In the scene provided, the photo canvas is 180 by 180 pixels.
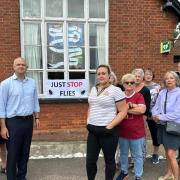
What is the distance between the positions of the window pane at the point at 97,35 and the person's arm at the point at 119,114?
15.5 feet

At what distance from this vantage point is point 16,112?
4926 millimetres

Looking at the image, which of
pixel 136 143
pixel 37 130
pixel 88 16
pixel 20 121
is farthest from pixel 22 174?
pixel 88 16

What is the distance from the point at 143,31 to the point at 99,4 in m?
1.33

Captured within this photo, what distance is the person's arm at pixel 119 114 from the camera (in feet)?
15.1

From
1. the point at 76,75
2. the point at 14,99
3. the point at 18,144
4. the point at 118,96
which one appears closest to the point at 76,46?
the point at 76,75

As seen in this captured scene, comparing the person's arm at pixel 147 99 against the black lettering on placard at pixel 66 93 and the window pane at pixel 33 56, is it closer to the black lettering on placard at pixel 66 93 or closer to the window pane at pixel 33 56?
the black lettering on placard at pixel 66 93

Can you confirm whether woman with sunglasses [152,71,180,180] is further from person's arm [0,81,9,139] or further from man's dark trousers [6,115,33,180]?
person's arm [0,81,9,139]

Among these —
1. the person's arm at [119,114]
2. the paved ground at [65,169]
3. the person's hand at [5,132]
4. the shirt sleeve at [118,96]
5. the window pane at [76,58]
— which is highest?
the window pane at [76,58]

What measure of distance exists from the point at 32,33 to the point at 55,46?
0.64 meters

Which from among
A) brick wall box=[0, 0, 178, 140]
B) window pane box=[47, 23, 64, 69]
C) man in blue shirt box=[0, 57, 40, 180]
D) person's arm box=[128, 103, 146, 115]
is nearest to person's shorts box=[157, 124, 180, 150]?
person's arm box=[128, 103, 146, 115]

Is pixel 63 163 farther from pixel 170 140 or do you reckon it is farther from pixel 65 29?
pixel 65 29

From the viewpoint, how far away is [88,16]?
354 inches

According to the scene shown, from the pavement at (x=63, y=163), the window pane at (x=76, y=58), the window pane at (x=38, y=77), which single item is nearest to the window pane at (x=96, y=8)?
the window pane at (x=76, y=58)

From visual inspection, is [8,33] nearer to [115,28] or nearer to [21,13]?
[21,13]
